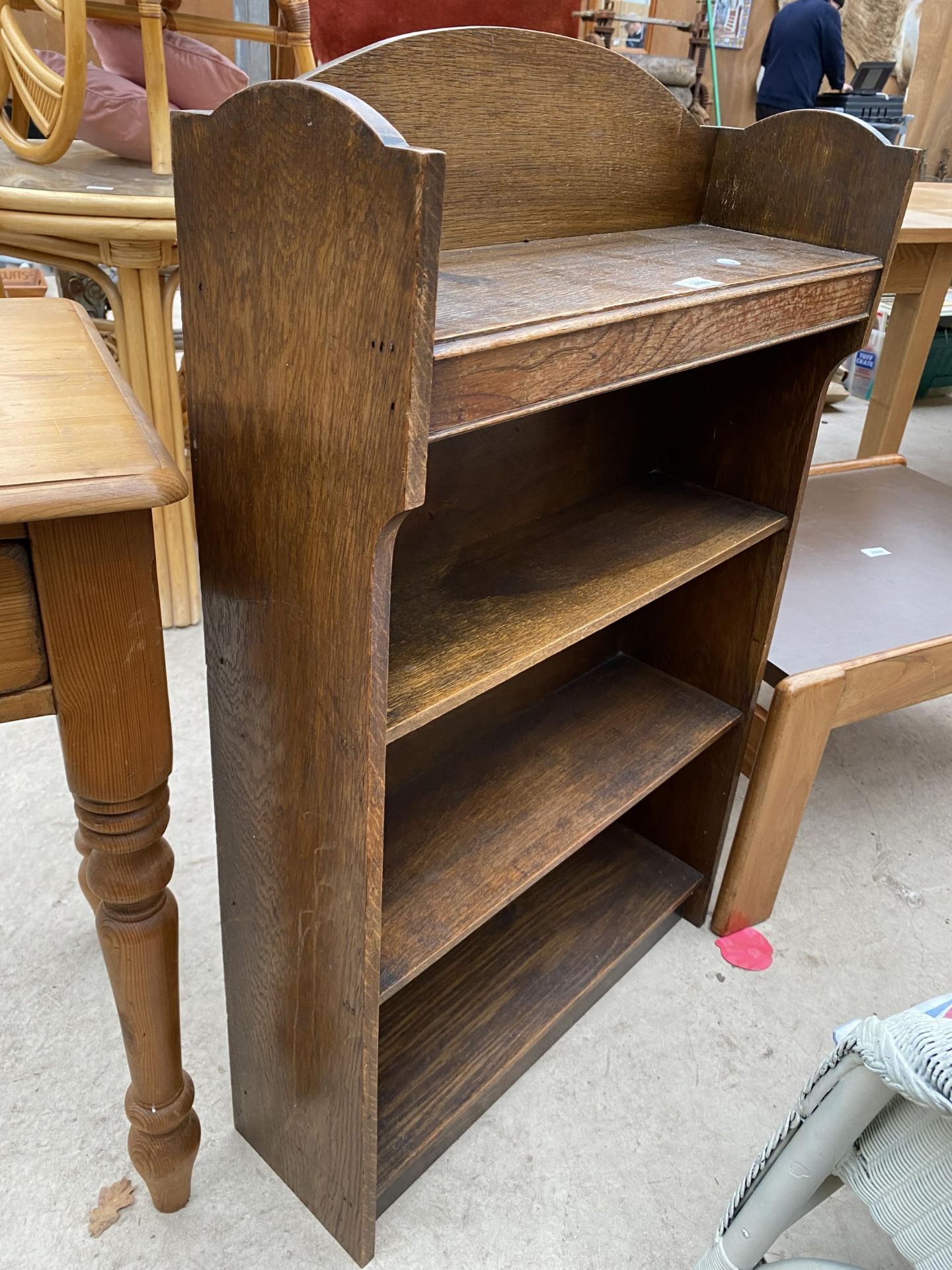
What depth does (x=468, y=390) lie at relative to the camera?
61 cm

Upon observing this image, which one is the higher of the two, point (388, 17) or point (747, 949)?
point (388, 17)

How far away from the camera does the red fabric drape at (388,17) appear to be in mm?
2738

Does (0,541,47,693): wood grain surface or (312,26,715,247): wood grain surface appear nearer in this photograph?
(0,541,47,693): wood grain surface

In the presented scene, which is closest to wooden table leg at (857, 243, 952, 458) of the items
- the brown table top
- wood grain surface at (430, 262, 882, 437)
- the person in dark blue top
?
the brown table top

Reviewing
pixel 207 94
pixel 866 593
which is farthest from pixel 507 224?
pixel 207 94

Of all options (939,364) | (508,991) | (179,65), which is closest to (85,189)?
(179,65)

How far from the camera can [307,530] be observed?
687mm

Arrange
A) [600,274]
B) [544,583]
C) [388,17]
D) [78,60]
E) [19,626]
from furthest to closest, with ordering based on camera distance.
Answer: [388,17], [78,60], [544,583], [600,274], [19,626]

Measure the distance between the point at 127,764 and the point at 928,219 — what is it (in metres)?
2.12

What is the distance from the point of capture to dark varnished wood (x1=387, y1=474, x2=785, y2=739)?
786 mm

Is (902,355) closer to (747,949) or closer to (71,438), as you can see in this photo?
(747,949)

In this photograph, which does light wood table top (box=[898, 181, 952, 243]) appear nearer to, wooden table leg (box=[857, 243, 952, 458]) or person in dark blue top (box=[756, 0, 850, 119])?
wooden table leg (box=[857, 243, 952, 458])

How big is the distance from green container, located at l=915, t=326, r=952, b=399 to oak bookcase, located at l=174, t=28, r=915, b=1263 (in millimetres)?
2866

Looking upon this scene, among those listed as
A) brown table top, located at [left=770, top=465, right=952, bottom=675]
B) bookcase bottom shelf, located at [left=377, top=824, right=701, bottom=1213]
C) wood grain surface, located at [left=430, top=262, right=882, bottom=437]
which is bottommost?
bookcase bottom shelf, located at [left=377, top=824, right=701, bottom=1213]
